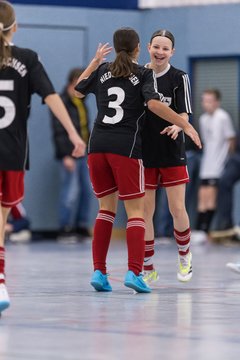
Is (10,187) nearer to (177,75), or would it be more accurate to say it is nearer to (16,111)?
(16,111)

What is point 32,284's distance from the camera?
10.1 metres

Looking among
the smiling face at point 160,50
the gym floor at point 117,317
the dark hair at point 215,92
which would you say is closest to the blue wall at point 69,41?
the dark hair at point 215,92

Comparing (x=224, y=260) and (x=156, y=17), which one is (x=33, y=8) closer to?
(x=156, y=17)

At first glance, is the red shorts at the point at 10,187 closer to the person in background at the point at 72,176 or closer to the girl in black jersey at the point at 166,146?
the girl in black jersey at the point at 166,146

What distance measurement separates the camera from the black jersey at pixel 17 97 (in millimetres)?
7922

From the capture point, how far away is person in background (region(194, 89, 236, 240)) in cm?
1802

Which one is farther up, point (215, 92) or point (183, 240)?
point (215, 92)

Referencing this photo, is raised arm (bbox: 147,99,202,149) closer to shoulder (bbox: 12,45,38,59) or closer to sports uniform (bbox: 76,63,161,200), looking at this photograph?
sports uniform (bbox: 76,63,161,200)

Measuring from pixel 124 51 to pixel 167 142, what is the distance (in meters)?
1.05

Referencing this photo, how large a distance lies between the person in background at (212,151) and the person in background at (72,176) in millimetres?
1777

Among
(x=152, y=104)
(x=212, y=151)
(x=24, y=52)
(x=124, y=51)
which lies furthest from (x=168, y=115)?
(x=212, y=151)

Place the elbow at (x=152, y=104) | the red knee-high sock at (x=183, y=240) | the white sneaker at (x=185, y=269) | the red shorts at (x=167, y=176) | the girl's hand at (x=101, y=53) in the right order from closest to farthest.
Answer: the elbow at (x=152, y=104) → the girl's hand at (x=101, y=53) → the red shorts at (x=167, y=176) → the red knee-high sock at (x=183, y=240) → the white sneaker at (x=185, y=269)

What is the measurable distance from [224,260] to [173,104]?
4434 millimetres

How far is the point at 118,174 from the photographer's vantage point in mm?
9047
